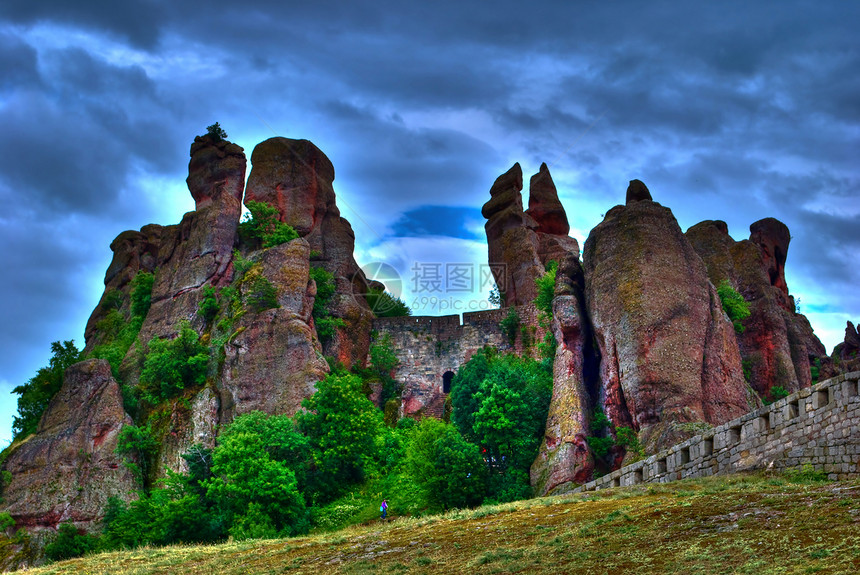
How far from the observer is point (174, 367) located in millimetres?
46906

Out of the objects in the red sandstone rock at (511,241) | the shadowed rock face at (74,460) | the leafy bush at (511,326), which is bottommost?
the shadowed rock face at (74,460)

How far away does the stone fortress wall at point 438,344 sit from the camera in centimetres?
5053

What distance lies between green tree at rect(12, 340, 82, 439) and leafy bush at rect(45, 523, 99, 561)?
9.14 m

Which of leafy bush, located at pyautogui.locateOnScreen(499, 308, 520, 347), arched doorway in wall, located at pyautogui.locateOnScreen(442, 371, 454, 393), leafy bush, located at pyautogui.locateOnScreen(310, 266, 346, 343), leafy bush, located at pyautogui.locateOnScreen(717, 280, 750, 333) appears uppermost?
leafy bush, located at pyautogui.locateOnScreen(310, 266, 346, 343)

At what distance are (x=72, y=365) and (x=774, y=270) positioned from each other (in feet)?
125

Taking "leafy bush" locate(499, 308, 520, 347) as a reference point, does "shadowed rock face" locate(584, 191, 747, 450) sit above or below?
below

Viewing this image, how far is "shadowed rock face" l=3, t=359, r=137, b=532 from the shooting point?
138 feet

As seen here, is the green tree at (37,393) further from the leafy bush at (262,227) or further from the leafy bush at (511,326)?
the leafy bush at (511,326)

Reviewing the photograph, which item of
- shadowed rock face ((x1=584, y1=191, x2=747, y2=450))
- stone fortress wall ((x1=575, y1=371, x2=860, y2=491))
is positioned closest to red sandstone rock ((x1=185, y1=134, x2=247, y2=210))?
shadowed rock face ((x1=584, y1=191, x2=747, y2=450))

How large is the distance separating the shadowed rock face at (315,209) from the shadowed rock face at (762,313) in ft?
61.4

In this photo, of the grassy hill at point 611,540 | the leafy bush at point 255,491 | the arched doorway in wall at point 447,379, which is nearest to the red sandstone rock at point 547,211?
the arched doorway in wall at point 447,379

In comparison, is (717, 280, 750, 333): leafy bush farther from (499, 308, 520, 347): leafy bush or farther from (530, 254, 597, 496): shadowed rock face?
(499, 308, 520, 347): leafy bush

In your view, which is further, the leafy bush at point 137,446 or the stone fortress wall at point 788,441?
the leafy bush at point 137,446

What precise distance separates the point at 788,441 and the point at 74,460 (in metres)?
33.2
